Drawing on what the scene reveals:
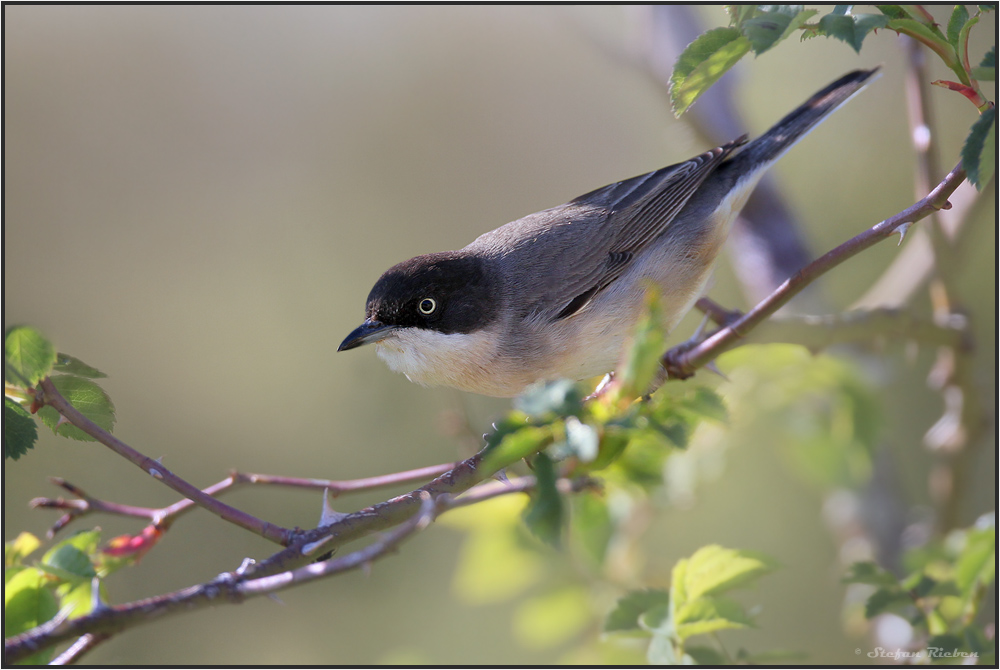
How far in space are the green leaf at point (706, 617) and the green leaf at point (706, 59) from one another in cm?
130

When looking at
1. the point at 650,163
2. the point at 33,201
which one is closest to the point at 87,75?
the point at 33,201

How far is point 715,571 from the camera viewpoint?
6.82ft

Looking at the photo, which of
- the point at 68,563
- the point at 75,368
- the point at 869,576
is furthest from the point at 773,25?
the point at 68,563

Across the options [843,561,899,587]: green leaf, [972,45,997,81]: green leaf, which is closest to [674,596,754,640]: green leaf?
[843,561,899,587]: green leaf

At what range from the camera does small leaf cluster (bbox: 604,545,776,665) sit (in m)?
1.99

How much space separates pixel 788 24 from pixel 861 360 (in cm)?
310

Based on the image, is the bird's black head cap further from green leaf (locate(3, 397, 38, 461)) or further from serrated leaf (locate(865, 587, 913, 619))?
serrated leaf (locate(865, 587, 913, 619))

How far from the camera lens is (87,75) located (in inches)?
312

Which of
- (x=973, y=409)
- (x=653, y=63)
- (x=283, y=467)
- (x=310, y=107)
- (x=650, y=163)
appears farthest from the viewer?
(x=310, y=107)

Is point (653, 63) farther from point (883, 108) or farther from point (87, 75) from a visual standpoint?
point (87, 75)

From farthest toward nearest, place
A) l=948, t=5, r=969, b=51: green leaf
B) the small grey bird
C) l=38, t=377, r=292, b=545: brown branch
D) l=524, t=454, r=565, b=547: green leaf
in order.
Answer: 1. the small grey bird
2. l=38, t=377, r=292, b=545: brown branch
3. l=948, t=5, r=969, b=51: green leaf
4. l=524, t=454, r=565, b=547: green leaf

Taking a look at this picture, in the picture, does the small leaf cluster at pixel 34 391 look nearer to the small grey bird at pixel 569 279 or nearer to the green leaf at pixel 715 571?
the small grey bird at pixel 569 279

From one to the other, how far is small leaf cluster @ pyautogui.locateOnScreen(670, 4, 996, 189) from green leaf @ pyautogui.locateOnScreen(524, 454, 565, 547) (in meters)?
0.98

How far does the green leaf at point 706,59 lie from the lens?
1.77 m
